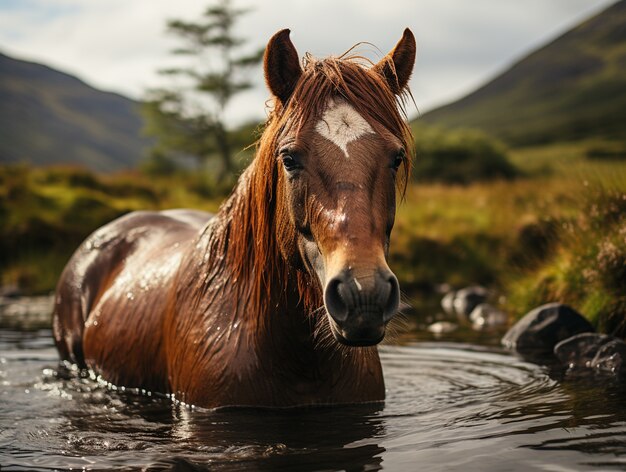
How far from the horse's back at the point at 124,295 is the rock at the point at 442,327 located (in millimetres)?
3667

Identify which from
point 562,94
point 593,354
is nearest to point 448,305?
point 593,354

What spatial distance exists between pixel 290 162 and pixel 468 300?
883 cm

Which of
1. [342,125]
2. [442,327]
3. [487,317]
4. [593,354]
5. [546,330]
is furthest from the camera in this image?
[487,317]

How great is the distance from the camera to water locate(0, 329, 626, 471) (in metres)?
3.79

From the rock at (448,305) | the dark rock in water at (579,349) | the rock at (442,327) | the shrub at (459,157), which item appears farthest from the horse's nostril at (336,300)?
the shrub at (459,157)

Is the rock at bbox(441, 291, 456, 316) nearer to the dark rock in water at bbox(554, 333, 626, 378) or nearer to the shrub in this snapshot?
the dark rock in water at bbox(554, 333, 626, 378)

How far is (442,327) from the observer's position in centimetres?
985

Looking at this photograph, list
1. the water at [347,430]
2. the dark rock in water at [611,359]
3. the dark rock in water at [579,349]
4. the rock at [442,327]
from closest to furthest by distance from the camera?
the water at [347,430] → the dark rock in water at [611,359] → the dark rock in water at [579,349] → the rock at [442,327]

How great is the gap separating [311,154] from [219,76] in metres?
40.7

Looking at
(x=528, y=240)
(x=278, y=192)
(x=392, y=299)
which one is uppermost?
(x=278, y=192)

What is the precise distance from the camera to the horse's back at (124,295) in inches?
221

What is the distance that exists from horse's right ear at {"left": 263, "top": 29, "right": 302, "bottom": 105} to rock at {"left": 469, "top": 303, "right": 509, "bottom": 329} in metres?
6.59

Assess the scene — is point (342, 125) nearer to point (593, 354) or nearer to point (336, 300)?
point (336, 300)

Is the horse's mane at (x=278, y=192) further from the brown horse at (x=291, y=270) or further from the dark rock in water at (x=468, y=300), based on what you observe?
the dark rock in water at (x=468, y=300)
